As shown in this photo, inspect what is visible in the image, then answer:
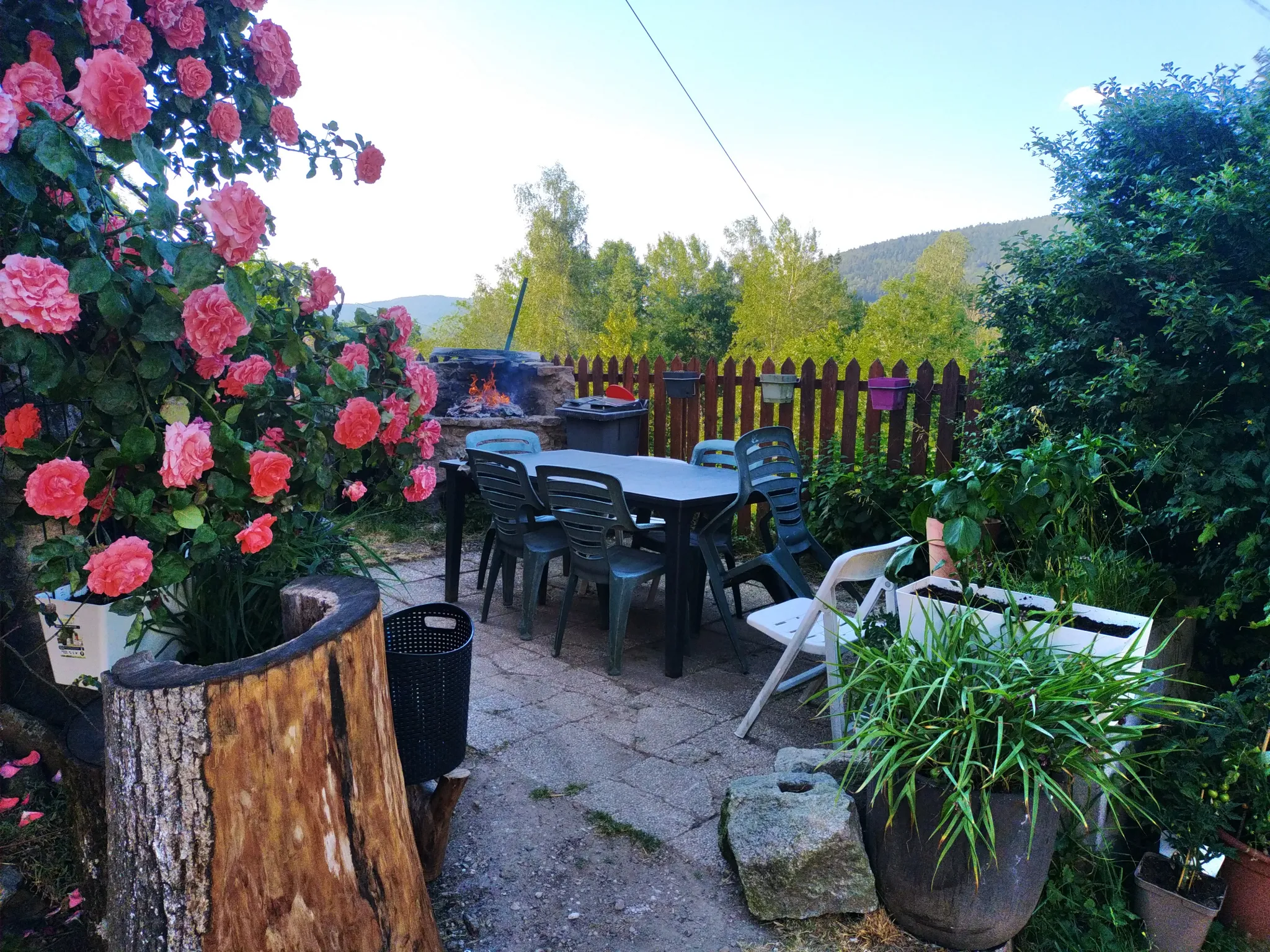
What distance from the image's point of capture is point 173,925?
4.37 feet

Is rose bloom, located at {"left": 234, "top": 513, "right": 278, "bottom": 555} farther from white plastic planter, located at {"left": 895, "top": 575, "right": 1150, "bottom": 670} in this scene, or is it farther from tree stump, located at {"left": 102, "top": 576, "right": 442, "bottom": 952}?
white plastic planter, located at {"left": 895, "top": 575, "right": 1150, "bottom": 670}

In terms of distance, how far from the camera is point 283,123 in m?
1.91

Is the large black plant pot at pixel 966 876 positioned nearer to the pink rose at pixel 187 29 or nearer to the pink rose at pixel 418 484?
the pink rose at pixel 418 484

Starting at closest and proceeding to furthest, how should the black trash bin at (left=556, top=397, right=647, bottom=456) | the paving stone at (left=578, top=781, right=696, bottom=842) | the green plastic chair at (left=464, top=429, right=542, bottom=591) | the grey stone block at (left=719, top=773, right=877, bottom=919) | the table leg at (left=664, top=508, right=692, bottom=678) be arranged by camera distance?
the grey stone block at (left=719, top=773, right=877, bottom=919) < the paving stone at (left=578, top=781, right=696, bottom=842) < the table leg at (left=664, top=508, right=692, bottom=678) < the green plastic chair at (left=464, top=429, right=542, bottom=591) < the black trash bin at (left=556, top=397, right=647, bottom=456)

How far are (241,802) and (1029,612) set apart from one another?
6.45 feet

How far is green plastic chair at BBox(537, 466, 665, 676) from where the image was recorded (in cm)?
335

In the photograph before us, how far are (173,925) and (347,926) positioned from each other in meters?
0.29

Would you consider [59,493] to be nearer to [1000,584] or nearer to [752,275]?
[1000,584]

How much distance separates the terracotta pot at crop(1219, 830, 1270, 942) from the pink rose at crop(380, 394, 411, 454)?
2387mm

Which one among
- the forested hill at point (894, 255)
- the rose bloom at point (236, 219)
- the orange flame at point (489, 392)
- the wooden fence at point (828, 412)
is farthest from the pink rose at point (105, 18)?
the forested hill at point (894, 255)

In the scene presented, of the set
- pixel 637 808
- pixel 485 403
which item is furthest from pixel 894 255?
pixel 637 808

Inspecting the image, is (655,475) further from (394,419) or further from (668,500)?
(394,419)

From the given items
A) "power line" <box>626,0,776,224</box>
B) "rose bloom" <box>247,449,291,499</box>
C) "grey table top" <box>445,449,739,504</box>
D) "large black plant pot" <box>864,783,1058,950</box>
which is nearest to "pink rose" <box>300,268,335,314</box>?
"rose bloom" <box>247,449,291,499</box>

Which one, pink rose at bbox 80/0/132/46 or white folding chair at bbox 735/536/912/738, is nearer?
pink rose at bbox 80/0/132/46
